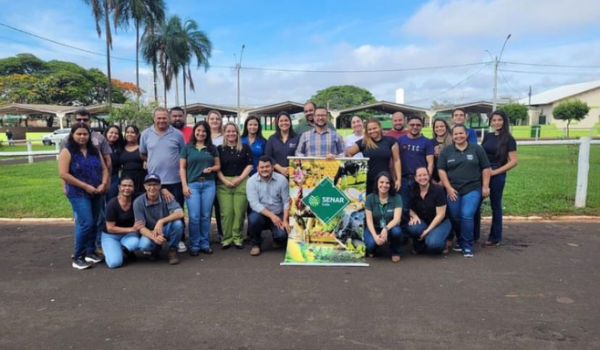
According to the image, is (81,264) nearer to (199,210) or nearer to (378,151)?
(199,210)

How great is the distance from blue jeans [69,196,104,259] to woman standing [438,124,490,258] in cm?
432

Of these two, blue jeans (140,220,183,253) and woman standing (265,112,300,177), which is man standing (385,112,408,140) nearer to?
woman standing (265,112,300,177)

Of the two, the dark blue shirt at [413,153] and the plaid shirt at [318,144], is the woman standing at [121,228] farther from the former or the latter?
the dark blue shirt at [413,153]

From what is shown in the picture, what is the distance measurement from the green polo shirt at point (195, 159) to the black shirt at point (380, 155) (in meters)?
1.99

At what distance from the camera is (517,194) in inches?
354

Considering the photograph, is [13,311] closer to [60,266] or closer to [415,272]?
[60,266]

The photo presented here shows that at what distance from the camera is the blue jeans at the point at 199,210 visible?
5.45 m

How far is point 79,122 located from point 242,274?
2576mm

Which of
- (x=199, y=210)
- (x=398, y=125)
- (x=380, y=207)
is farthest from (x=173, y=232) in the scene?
(x=398, y=125)

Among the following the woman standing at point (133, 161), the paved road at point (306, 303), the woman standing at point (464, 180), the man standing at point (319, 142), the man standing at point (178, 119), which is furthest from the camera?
the man standing at point (178, 119)

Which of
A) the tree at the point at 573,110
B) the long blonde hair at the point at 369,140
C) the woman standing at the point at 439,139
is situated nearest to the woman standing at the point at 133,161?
the long blonde hair at the point at 369,140

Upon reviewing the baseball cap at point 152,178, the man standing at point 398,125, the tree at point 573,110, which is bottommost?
the baseball cap at point 152,178

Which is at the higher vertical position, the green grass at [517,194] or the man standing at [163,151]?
the man standing at [163,151]

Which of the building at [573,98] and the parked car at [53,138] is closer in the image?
the parked car at [53,138]
